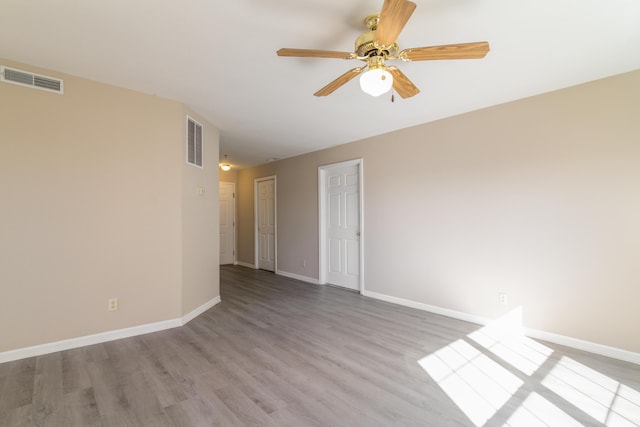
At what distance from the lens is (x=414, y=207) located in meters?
3.88

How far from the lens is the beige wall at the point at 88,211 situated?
2396 mm

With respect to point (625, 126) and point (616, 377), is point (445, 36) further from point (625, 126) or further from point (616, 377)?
point (616, 377)

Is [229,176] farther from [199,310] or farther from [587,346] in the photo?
[587,346]

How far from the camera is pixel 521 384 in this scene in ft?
6.82

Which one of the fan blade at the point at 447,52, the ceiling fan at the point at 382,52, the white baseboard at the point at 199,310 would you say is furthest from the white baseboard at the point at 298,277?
the fan blade at the point at 447,52

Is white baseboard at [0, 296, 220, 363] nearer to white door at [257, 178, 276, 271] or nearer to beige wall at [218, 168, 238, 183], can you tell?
white door at [257, 178, 276, 271]

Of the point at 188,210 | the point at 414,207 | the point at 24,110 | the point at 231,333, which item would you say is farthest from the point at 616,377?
the point at 24,110

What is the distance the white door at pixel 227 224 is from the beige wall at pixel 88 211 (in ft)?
12.9

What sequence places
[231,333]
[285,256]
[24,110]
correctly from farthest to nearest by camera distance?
[285,256], [231,333], [24,110]

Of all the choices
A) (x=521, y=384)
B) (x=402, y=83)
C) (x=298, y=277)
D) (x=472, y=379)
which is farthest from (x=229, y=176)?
(x=521, y=384)

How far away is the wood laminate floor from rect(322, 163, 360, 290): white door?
165 centimetres

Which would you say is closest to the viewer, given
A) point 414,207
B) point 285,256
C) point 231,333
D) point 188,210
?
point 231,333

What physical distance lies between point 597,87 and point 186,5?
3472 mm

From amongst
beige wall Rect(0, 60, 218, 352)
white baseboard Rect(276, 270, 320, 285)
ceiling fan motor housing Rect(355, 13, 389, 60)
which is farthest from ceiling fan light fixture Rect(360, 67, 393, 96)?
white baseboard Rect(276, 270, 320, 285)
